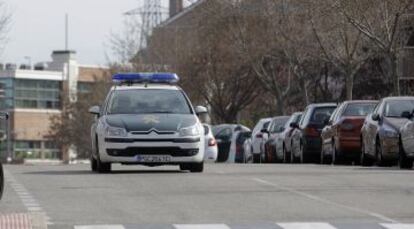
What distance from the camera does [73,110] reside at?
299ft

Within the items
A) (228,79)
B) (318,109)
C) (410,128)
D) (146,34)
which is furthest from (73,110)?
(410,128)

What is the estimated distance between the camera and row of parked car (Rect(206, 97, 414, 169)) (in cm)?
2519

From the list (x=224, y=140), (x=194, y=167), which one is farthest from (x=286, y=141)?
(x=194, y=167)

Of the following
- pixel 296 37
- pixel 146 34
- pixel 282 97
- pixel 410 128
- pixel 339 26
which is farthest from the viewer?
pixel 146 34

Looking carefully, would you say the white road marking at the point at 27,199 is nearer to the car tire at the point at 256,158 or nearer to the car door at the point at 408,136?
the car door at the point at 408,136

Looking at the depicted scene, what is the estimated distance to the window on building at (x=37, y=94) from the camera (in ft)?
397

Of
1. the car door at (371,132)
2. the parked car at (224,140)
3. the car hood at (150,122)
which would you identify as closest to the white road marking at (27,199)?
the car hood at (150,122)

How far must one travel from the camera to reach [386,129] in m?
25.3

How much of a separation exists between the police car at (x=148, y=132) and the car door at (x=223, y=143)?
21849 mm

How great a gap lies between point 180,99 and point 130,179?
3116mm

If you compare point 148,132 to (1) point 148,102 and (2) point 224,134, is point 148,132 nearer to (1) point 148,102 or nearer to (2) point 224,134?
(1) point 148,102

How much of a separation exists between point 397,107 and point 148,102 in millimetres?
6804

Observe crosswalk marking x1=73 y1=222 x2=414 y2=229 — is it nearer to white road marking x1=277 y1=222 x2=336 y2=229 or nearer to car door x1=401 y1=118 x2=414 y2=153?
white road marking x1=277 y1=222 x2=336 y2=229

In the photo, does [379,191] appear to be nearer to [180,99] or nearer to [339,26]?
[180,99]
